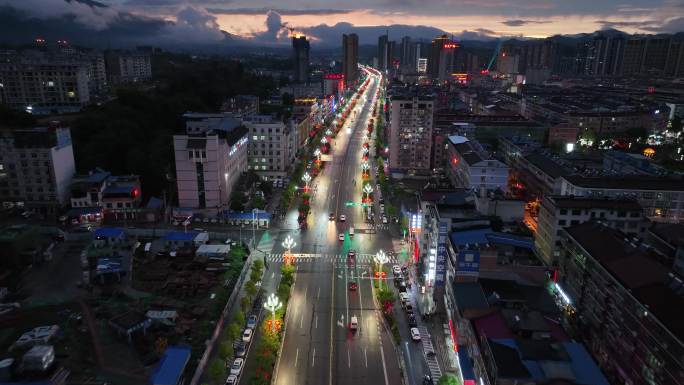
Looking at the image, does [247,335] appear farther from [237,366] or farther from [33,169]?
[33,169]

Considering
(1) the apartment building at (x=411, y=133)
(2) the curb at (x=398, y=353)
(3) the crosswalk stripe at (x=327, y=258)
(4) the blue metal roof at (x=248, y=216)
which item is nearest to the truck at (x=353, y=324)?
(2) the curb at (x=398, y=353)

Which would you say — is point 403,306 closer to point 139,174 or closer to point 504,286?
point 504,286

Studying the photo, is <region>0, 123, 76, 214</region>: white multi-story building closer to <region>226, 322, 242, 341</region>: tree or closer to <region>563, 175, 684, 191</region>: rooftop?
<region>226, 322, 242, 341</region>: tree

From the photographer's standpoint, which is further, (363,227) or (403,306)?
(363,227)

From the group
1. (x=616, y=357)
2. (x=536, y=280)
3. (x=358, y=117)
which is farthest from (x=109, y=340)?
(x=358, y=117)

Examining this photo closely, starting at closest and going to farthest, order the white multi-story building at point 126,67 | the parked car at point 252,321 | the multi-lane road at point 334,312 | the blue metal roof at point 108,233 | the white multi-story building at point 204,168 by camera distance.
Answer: the multi-lane road at point 334,312
the parked car at point 252,321
the blue metal roof at point 108,233
the white multi-story building at point 204,168
the white multi-story building at point 126,67

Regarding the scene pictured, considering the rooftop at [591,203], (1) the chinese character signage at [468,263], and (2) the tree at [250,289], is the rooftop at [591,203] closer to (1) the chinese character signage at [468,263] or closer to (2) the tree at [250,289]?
(1) the chinese character signage at [468,263]

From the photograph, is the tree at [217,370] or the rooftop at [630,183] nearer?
the tree at [217,370]

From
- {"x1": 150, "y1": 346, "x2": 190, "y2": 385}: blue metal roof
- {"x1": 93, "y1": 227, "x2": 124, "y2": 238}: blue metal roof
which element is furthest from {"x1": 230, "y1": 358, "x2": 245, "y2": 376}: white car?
{"x1": 93, "y1": 227, "x2": 124, "y2": 238}: blue metal roof
